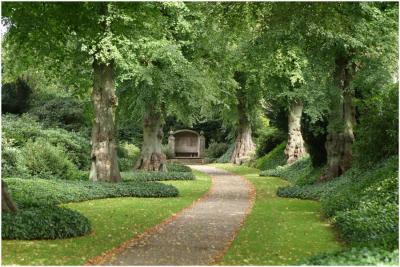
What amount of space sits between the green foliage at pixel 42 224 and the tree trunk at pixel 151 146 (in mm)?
19435

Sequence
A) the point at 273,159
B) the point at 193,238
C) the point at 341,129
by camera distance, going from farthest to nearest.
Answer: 1. the point at 273,159
2. the point at 341,129
3. the point at 193,238

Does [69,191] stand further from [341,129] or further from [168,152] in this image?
[168,152]

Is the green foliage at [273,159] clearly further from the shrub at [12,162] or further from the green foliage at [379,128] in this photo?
the shrub at [12,162]

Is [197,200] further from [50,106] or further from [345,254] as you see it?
[50,106]

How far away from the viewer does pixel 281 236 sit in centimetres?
1168

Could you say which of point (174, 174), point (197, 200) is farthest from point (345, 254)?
point (174, 174)

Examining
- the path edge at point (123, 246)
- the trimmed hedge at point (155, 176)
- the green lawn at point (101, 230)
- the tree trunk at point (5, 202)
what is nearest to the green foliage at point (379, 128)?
the green lawn at point (101, 230)

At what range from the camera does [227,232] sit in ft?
40.1

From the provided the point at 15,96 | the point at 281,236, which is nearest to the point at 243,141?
the point at 15,96

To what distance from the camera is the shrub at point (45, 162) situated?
22203 mm

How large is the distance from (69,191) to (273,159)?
22.3m

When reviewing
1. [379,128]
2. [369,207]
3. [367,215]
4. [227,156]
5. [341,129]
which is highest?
[341,129]

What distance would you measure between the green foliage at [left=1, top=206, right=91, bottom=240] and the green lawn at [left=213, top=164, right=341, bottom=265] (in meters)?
3.43

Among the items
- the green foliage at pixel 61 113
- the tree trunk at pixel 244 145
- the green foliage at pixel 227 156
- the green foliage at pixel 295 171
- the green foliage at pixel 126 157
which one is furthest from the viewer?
the green foliage at pixel 227 156
